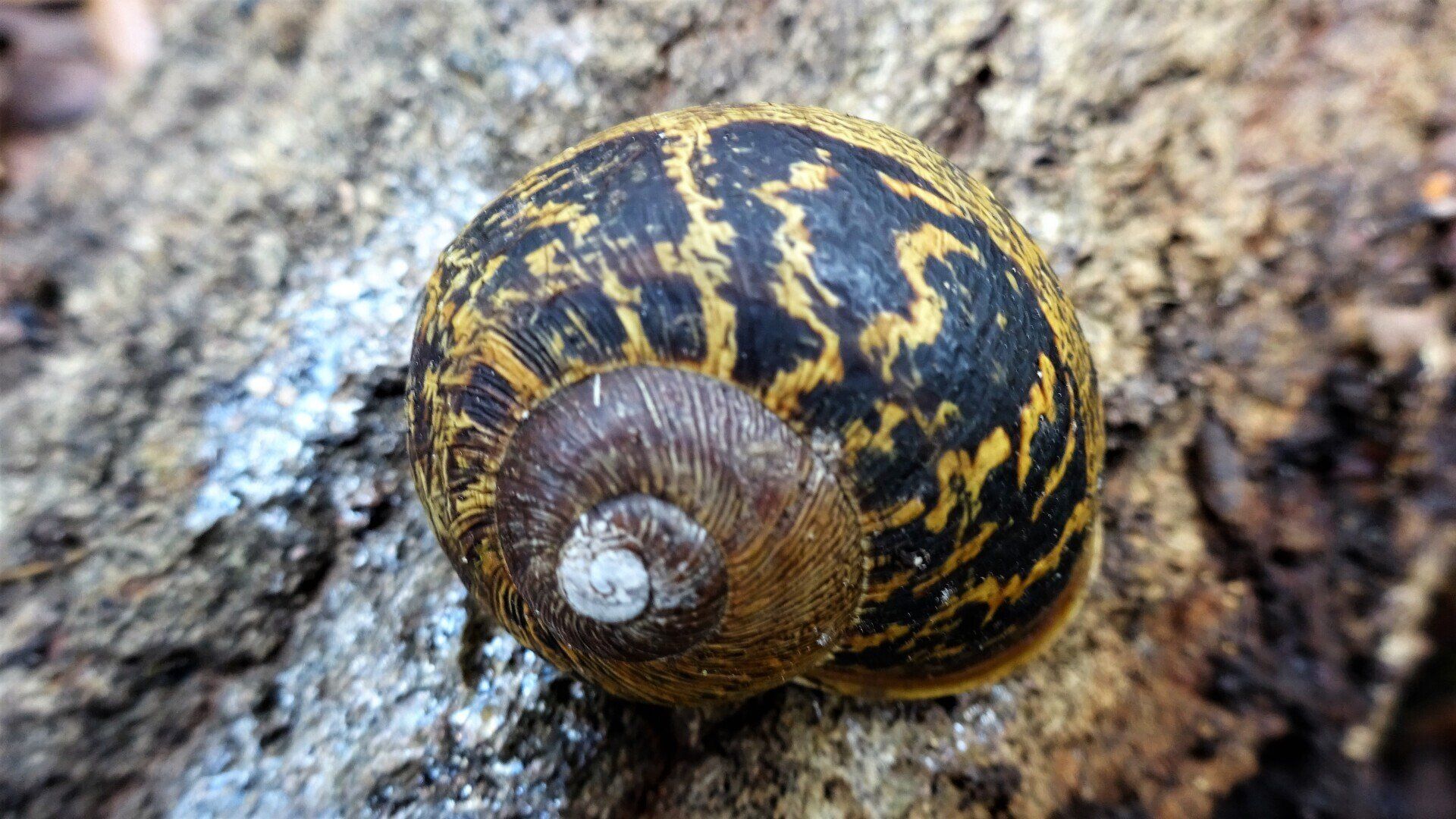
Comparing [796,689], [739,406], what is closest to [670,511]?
[739,406]

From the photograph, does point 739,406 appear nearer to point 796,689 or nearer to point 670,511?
point 670,511

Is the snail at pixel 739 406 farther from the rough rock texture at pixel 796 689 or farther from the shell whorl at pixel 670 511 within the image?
the rough rock texture at pixel 796 689

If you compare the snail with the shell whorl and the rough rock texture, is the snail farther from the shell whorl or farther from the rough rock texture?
the rough rock texture

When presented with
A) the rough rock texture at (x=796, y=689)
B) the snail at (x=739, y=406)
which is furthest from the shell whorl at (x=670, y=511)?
the rough rock texture at (x=796, y=689)

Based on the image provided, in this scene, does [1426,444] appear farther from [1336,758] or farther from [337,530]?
[337,530]

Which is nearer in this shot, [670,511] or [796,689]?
[670,511]

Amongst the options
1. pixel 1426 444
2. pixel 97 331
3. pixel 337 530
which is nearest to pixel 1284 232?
pixel 1426 444

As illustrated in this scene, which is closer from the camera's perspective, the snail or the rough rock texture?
the snail

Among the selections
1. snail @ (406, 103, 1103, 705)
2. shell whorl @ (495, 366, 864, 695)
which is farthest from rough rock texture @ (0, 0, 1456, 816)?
shell whorl @ (495, 366, 864, 695)
